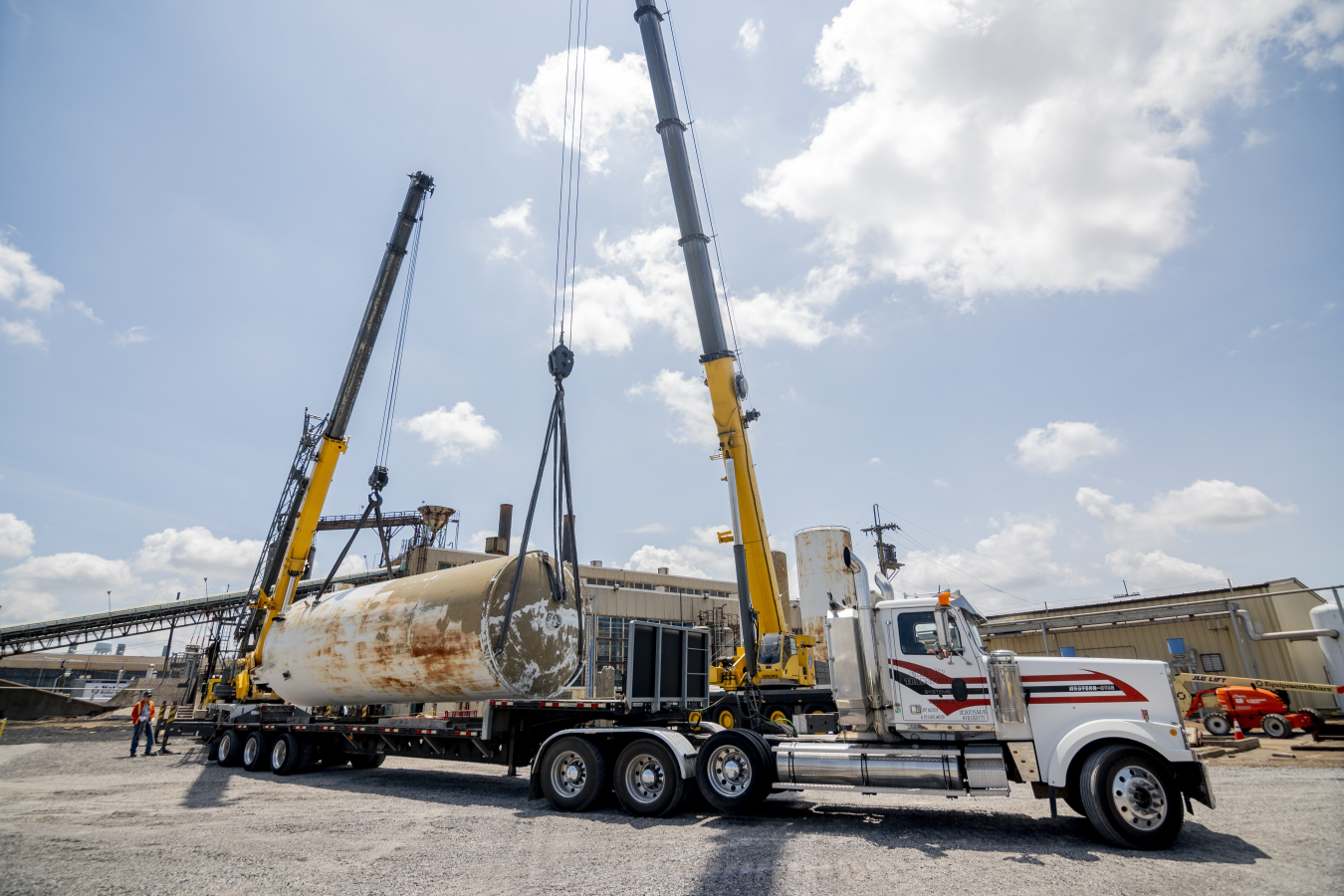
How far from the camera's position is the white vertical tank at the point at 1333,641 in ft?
66.0

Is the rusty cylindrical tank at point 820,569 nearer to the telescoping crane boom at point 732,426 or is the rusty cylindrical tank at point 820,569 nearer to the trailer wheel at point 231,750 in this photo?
the telescoping crane boom at point 732,426

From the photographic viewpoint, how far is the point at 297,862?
6703 millimetres

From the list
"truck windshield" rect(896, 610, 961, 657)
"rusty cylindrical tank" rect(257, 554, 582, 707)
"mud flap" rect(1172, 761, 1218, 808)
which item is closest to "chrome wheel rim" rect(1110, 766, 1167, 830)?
"mud flap" rect(1172, 761, 1218, 808)

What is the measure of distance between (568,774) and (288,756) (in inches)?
328

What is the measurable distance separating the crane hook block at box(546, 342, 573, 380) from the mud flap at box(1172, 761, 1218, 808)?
10343 millimetres

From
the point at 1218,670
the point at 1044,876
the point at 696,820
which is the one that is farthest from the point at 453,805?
the point at 1218,670

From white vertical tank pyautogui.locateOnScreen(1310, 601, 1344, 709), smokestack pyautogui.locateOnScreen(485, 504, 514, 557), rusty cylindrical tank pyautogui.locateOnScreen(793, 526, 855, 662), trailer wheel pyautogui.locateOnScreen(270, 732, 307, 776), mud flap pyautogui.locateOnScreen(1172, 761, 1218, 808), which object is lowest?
trailer wheel pyautogui.locateOnScreen(270, 732, 307, 776)

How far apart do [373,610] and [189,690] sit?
110 feet

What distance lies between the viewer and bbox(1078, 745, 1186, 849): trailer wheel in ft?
22.5

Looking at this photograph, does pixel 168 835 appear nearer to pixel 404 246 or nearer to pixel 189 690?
pixel 404 246

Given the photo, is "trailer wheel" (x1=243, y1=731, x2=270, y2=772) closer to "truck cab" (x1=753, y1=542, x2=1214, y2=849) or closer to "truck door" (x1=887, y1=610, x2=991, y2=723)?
"truck cab" (x1=753, y1=542, x2=1214, y2=849)

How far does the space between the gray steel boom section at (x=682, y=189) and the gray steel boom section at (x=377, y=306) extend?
24.7 feet

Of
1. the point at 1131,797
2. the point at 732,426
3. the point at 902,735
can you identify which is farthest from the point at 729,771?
the point at 732,426

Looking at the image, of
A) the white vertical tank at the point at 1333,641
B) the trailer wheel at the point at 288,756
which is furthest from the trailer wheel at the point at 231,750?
the white vertical tank at the point at 1333,641
